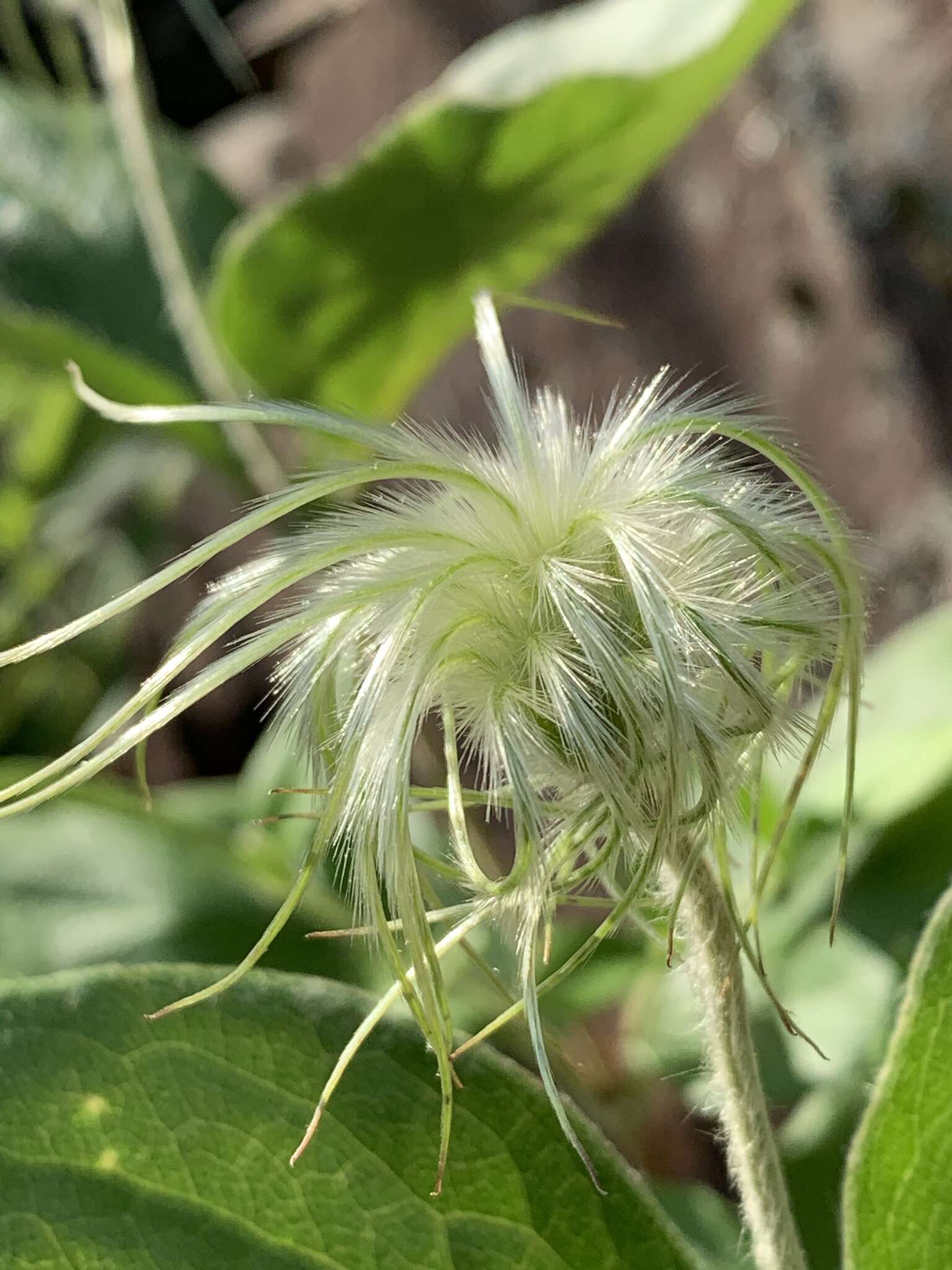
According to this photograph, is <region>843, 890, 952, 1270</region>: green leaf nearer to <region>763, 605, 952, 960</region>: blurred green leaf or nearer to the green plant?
the green plant

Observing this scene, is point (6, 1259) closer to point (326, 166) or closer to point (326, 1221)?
point (326, 1221)

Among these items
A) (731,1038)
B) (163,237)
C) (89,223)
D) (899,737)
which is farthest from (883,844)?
(89,223)

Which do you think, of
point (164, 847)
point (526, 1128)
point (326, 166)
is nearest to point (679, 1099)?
point (164, 847)

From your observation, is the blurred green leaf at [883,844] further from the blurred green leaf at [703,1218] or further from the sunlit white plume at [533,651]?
the sunlit white plume at [533,651]

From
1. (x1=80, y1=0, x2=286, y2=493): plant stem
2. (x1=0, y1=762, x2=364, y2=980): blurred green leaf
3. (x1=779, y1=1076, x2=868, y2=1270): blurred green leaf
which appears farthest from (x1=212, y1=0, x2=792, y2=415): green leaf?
(x1=779, y1=1076, x2=868, y2=1270): blurred green leaf

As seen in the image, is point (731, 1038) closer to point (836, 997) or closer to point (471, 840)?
point (471, 840)
